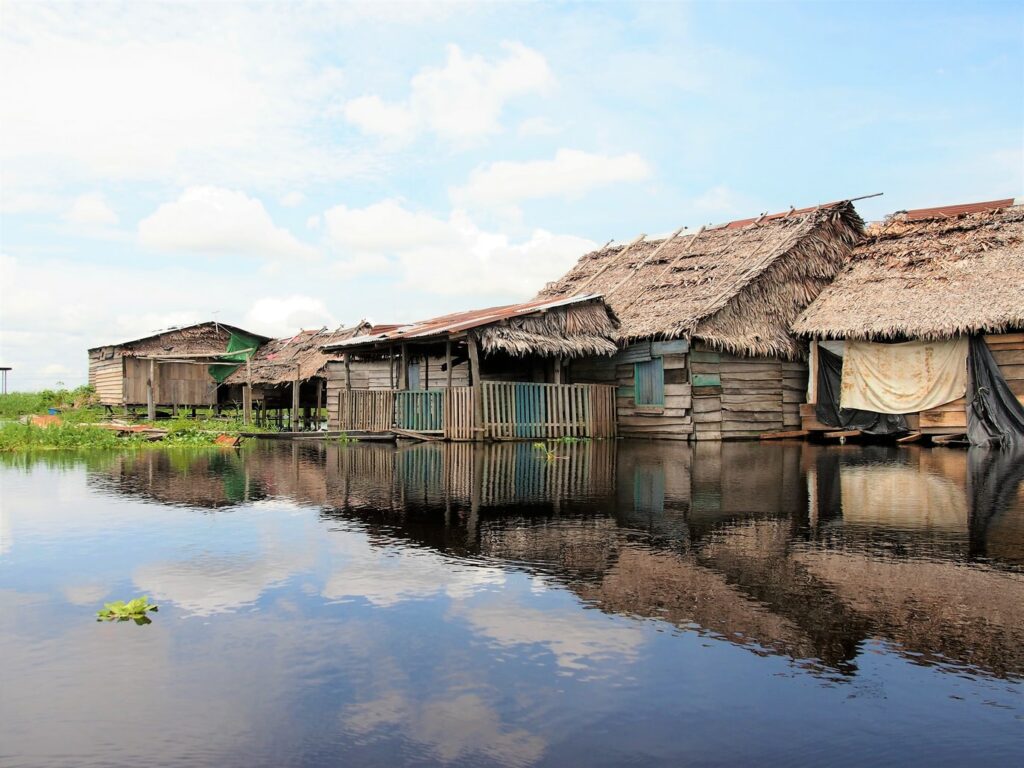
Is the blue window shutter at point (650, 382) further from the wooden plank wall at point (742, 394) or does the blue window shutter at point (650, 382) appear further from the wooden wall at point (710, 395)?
the wooden plank wall at point (742, 394)

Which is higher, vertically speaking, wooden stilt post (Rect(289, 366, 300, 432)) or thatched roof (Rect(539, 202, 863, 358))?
thatched roof (Rect(539, 202, 863, 358))

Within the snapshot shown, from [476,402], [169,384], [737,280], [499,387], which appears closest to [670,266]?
[737,280]

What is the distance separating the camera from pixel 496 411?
19.7 m

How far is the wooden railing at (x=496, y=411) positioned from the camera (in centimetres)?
1942

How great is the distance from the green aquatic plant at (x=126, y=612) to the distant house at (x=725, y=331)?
16.7 meters

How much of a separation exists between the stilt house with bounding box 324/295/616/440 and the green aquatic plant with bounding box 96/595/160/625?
548 inches

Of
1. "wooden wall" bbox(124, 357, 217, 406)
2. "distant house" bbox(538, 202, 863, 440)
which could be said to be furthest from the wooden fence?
"wooden wall" bbox(124, 357, 217, 406)

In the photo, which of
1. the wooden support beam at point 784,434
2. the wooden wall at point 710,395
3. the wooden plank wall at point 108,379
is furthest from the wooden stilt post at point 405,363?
the wooden plank wall at point 108,379

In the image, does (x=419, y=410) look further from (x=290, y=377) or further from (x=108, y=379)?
(x=108, y=379)

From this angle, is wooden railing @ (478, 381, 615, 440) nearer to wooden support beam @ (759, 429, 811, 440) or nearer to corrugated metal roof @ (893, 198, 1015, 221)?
wooden support beam @ (759, 429, 811, 440)

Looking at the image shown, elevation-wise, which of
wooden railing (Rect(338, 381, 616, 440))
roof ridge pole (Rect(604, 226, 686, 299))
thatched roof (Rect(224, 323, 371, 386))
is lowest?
wooden railing (Rect(338, 381, 616, 440))

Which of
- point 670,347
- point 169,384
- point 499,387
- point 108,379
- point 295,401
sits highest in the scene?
point 108,379

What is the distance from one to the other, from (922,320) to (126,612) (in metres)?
18.6

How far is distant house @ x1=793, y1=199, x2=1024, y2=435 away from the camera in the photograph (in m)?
18.8
